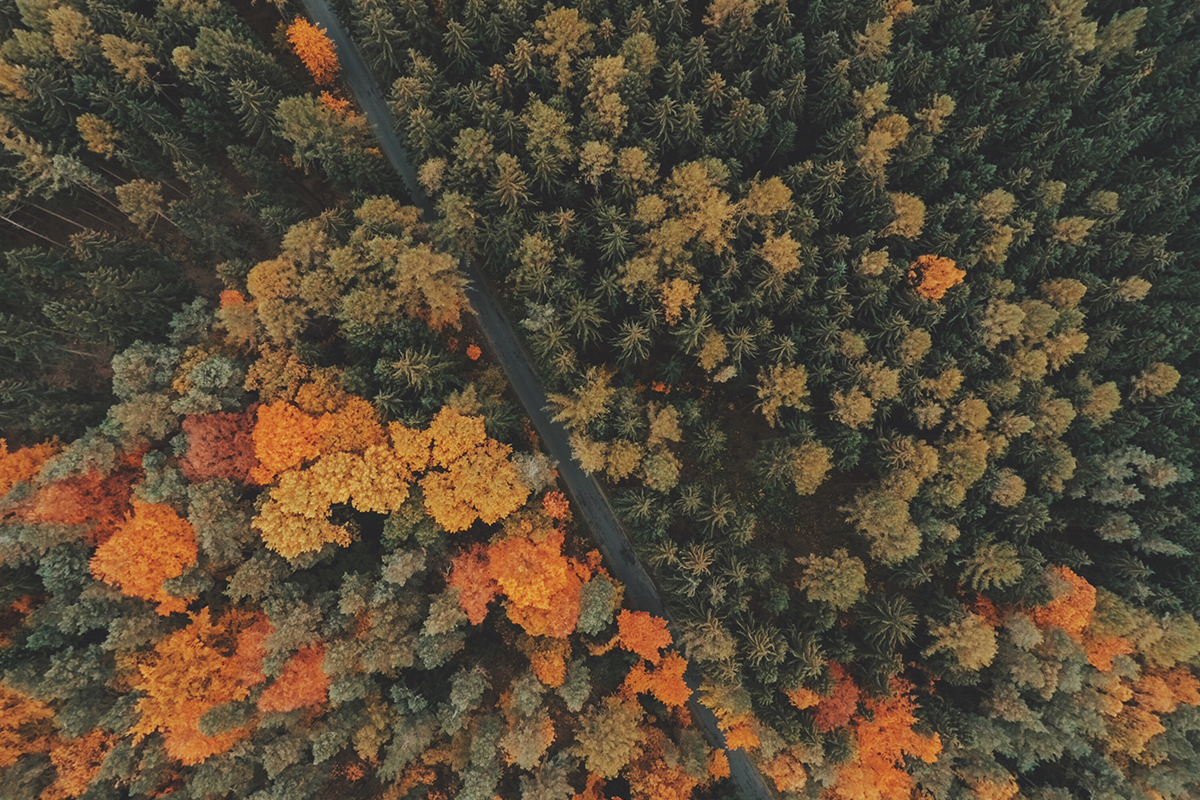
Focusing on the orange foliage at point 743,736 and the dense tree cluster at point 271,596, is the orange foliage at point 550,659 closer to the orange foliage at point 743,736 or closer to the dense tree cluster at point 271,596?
the dense tree cluster at point 271,596

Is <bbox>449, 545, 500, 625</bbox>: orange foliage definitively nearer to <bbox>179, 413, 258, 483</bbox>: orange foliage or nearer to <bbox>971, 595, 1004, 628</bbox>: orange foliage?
<bbox>179, 413, 258, 483</bbox>: orange foliage

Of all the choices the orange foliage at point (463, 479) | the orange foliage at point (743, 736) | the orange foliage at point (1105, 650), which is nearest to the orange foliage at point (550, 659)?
the orange foliage at point (463, 479)

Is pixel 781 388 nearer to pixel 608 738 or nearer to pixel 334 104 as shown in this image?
pixel 608 738

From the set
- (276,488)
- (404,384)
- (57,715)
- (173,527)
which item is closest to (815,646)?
(404,384)

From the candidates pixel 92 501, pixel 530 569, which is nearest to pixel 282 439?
pixel 92 501

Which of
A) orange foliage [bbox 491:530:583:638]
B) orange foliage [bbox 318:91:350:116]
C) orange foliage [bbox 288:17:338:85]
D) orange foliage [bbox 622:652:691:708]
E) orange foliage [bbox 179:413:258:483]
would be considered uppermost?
orange foliage [bbox 288:17:338:85]

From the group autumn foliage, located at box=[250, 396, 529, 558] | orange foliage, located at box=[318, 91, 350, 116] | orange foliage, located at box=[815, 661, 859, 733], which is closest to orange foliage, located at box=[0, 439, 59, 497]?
autumn foliage, located at box=[250, 396, 529, 558]

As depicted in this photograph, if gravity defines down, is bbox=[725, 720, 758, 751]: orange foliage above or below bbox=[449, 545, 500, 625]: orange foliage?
below
